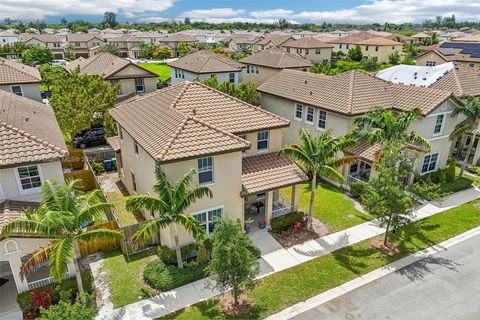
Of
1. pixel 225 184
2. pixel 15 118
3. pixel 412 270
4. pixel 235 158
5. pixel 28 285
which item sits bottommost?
pixel 412 270

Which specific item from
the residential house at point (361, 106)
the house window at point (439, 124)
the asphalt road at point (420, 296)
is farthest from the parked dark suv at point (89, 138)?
the house window at point (439, 124)

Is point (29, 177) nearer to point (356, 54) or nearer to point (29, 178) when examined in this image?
point (29, 178)

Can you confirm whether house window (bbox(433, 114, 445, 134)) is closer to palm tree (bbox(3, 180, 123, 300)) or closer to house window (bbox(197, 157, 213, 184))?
house window (bbox(197, 157, 213, 184))

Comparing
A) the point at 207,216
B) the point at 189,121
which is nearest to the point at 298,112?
the point at 189,121

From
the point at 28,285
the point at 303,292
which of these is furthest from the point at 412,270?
the point at 28,285

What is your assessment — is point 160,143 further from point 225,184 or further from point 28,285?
point 28,285

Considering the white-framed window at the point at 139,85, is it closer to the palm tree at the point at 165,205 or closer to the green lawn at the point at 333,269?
the palm tree at the point at 165,205
